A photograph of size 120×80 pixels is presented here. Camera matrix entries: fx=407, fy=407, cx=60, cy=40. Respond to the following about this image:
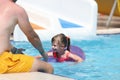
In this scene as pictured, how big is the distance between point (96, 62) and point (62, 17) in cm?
273

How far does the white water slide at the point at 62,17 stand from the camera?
920cm

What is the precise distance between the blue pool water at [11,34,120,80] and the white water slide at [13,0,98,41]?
32 cm

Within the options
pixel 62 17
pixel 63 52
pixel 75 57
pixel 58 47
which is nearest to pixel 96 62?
pixel 75 57

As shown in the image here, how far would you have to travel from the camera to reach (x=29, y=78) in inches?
149

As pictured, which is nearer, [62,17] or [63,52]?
[63,52]

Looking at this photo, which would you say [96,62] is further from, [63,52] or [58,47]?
[58,47]

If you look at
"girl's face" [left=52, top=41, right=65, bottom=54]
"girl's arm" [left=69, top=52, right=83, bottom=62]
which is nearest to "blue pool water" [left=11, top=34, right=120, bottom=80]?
"girl's arm" [left=69, top=52, right=83, bottom=62]

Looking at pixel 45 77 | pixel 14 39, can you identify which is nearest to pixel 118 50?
pixel 14 39

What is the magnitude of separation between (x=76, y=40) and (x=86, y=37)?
27cm

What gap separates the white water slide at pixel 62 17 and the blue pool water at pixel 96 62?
0.32 meters

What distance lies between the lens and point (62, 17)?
9688mm

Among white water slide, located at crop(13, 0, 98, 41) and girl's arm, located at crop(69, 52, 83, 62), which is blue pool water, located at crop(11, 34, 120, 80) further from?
white water slide, located at crop(13, 0, 98, 41)

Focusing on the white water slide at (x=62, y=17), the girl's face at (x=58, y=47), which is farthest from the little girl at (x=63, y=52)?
the white water slide at (x=62, y=17)

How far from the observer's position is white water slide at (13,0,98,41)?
9203 mm
